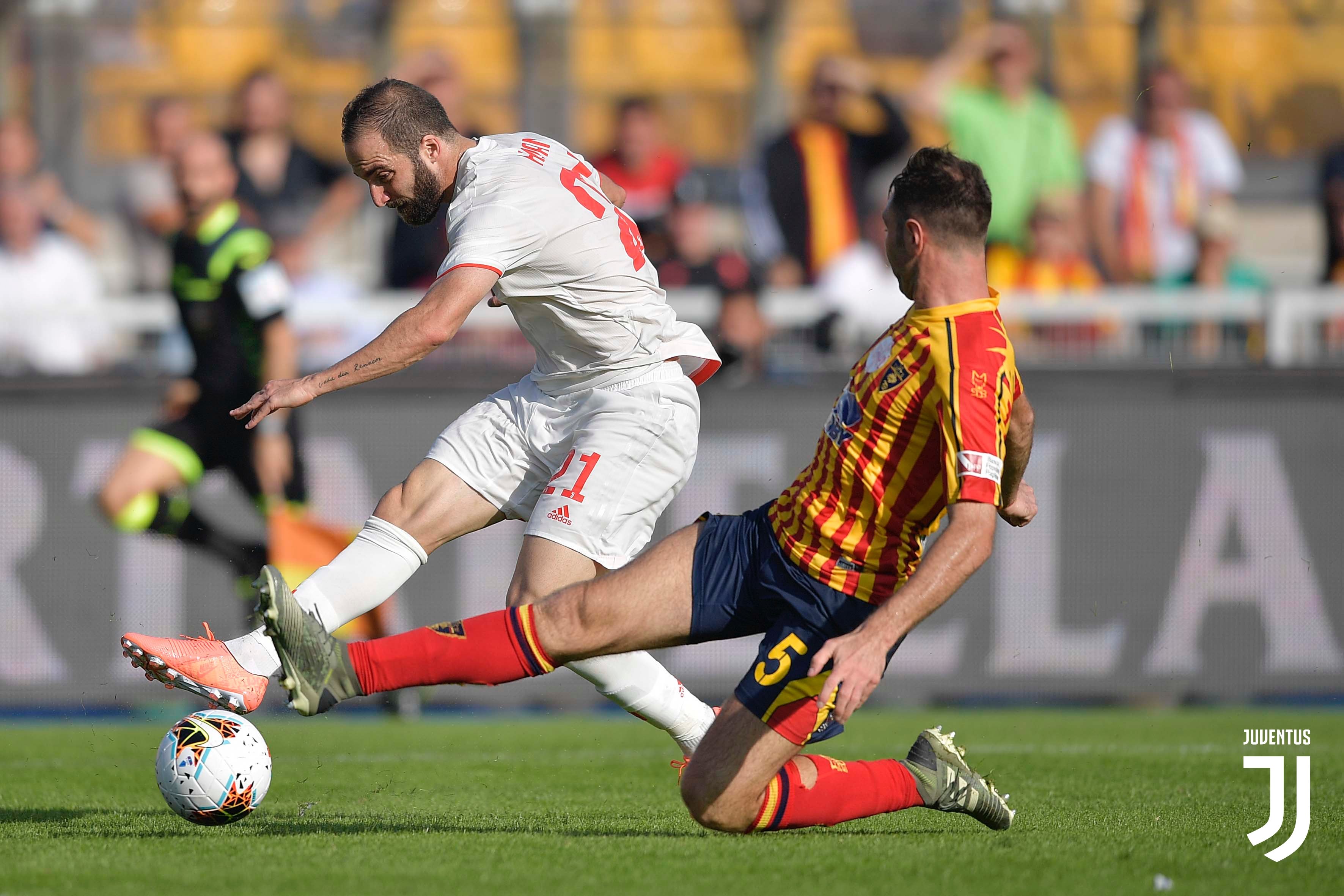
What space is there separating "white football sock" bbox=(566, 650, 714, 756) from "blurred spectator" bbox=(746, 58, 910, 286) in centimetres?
605

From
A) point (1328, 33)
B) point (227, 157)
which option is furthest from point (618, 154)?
point (1328, 33)

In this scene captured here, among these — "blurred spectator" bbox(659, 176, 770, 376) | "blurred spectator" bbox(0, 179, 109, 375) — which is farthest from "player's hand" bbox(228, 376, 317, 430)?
"blurred spectator" bbox(0, 179, 109, 375)

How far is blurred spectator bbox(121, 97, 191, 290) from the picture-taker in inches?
503

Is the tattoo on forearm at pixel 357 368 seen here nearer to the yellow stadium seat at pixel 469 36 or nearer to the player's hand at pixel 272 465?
the player's hand at pixel 272 465

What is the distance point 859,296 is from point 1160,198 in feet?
8.38

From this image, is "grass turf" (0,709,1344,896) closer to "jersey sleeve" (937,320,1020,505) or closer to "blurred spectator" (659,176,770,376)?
"jersey sleeve" (937,320,1020,505)

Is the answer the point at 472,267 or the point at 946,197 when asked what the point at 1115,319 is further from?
the point at 472,267

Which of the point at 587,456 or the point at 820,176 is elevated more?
the point at 820,176

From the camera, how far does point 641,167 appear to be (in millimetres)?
11617

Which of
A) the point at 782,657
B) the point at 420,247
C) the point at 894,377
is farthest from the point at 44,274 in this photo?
the point at 894,377

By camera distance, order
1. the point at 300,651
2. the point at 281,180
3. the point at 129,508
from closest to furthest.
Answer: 1. the point at 300,651
2. the point at 129,508
3. the point at 281,180

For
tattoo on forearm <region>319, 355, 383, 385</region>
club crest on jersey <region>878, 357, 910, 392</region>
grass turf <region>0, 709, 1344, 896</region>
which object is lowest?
grass turf <region>0, 709, 1344, 896</region>

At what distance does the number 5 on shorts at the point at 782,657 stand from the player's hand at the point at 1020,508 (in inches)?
32.5

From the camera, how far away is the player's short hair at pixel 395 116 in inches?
220
